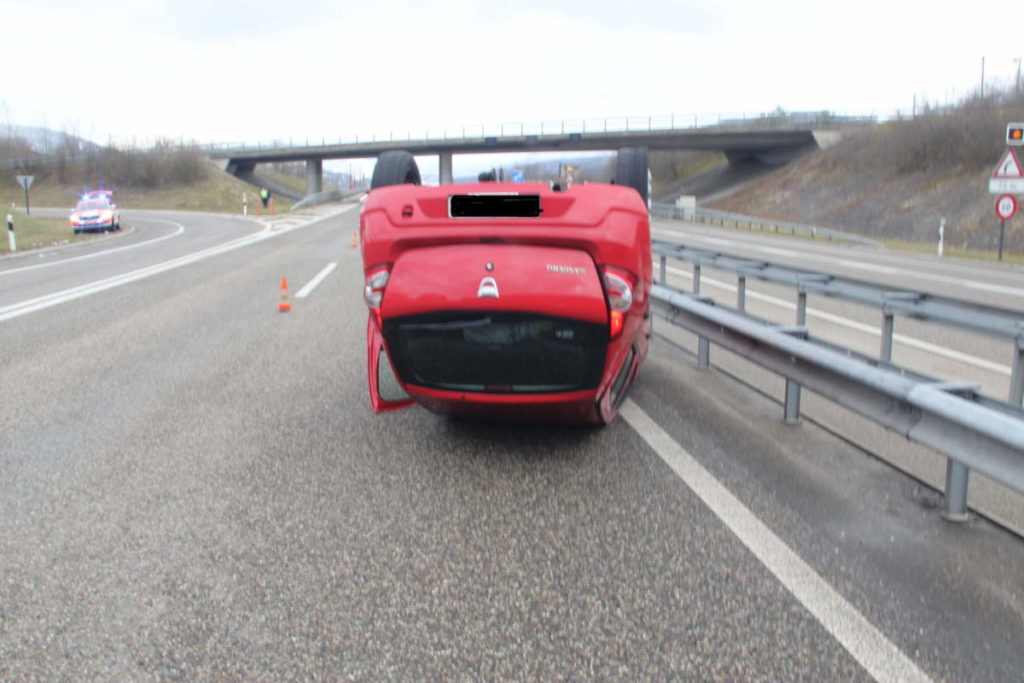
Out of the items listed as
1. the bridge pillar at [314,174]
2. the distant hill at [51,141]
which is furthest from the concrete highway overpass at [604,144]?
the distant hill at [51,141]

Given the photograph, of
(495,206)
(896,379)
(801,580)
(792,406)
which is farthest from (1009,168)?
(801,580)

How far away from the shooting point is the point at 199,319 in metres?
9.89

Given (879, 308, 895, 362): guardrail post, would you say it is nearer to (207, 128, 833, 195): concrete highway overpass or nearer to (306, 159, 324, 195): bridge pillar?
(207, 128, 833, 195): concrete highway overpass

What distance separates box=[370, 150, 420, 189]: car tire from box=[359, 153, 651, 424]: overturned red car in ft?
3.35

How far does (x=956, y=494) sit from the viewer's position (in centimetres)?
381

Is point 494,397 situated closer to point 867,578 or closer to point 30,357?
point 867,578

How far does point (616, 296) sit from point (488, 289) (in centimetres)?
63

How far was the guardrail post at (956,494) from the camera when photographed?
379 centimetres

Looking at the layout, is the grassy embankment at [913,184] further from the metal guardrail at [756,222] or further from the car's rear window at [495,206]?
the car's rear window at [495,206]

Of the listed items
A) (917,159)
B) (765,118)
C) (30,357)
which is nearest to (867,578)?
(30,357)

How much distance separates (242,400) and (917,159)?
48495 millimetres

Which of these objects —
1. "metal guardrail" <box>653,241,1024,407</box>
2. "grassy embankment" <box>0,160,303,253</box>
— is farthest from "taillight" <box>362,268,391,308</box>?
"grassy embankment" <box>0,160,303,253</box>

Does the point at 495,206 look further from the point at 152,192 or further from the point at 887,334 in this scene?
the point at 152,192

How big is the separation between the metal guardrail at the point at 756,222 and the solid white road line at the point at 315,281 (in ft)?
67.9
